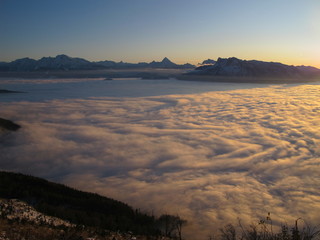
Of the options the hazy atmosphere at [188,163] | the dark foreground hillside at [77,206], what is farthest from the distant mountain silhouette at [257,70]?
the dark foreground hillside at [77,206]

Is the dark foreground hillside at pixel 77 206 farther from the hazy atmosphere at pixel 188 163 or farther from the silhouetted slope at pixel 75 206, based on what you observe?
the hazy atmosphere at pixel 188 163

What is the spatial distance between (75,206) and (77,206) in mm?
100

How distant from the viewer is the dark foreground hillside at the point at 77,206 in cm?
1043

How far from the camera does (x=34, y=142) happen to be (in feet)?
91.7

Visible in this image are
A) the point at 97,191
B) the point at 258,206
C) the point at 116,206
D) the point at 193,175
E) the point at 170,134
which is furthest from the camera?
the point at 170,134

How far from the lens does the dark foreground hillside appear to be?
10430 mm

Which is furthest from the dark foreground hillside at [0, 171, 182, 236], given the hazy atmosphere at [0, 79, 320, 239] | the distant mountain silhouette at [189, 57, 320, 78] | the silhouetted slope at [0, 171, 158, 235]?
the distant mountain silhouette at [189, 57, 320, 78]

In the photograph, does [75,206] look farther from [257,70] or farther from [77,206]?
[257,70]

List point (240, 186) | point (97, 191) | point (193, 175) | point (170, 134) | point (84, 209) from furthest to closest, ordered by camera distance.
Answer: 1. point (170, 134)
2. point (193, 175)
3. point (240, 186)
4. point (97, 191)
5. point (84, 209)

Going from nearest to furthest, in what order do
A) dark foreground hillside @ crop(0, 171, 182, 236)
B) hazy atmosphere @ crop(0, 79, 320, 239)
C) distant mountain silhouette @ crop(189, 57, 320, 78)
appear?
dark foreground hillside @ crop(0, 171, 182, 236)
hazy atmosphere @ crop(0, 79, 320, 239)
distant mountain silhouette @ crop(189, 57, 320, 78)

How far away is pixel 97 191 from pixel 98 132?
60.6 ft

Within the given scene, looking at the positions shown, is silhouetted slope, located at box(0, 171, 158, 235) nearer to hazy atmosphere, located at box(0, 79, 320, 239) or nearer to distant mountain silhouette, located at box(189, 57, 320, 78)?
hazy atmosphere, located at box(0, 79, 320, 239)

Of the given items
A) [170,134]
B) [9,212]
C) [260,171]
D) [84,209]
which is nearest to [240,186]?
[260,171]

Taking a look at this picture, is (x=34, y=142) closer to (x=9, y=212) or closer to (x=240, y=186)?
(x=9, y=212)
